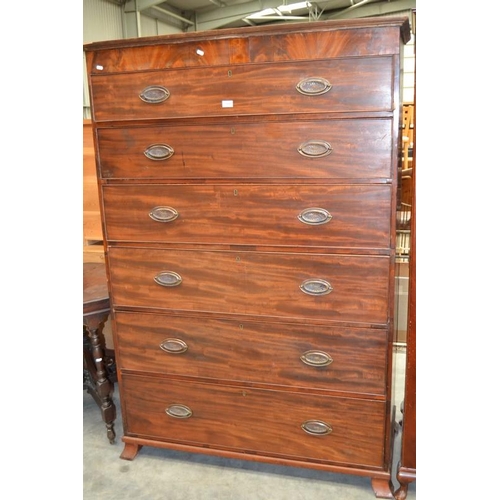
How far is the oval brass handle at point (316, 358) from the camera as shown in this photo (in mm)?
1705

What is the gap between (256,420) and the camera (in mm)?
1842

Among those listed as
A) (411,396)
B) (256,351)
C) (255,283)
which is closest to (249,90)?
(255,283)

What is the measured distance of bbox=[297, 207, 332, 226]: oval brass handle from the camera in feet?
5.24

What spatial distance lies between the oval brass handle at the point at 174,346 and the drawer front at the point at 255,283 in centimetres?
15

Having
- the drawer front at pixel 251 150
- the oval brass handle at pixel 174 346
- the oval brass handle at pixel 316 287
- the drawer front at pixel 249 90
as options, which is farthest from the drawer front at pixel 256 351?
the drawer front at pixel 249 90

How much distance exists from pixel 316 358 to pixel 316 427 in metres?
0.28

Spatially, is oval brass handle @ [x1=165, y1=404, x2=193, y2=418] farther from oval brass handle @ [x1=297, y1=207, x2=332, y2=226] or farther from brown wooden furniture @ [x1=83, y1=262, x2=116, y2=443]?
oval brass handle @ [x1=297, y1=207, x2=332, y2=226]

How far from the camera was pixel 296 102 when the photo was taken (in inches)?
61.1

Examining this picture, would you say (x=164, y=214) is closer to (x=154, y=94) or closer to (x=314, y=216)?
(x=154, y=94)

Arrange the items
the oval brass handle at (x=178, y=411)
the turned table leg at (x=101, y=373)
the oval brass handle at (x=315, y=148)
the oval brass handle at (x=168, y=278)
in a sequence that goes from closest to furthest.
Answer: the oval brass handle at (x=315, y=148) < the oval brass handle at (x=168, y=278) < the oval brass handle at (x=178, y=411) < the turned table leg at (x=101, y=373)

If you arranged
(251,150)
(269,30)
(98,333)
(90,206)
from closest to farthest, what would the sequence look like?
(269,30) < (251,150) < (98,333) < (90,206)

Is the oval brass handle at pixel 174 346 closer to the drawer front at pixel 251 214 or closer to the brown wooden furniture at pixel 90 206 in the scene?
the drawer front at pixel 251 214

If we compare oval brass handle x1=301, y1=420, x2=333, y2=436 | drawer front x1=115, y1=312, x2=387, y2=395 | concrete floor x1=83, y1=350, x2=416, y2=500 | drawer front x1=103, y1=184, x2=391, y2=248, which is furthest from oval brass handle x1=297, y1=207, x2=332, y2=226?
concrete floor x1=83, y1=350, x2=416, y2=500
